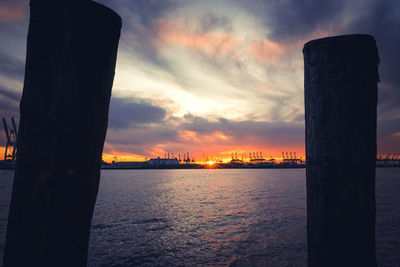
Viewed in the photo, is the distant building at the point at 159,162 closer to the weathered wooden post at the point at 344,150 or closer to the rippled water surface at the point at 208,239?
the rippled water surface at the point at 208,239

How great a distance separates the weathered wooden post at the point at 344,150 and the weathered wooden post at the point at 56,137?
66.3 inches

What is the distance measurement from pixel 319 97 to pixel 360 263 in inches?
52.7

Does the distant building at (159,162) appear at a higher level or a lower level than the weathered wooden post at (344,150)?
lower

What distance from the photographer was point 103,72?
60.4 inches

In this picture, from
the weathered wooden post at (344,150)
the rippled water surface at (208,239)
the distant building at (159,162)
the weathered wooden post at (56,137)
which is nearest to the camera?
the weathered wooden post at (56,137)

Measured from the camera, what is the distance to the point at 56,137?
4.54 ft

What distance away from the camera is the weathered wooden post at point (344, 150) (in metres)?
1.84

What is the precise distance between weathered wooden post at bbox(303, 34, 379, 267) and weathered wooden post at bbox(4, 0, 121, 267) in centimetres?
168

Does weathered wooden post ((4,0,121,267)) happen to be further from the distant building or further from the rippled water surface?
the distant building

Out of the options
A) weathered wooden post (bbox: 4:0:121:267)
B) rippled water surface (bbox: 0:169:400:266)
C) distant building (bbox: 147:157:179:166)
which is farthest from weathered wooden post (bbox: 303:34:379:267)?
distant building (bbox: 147:157:179:166)

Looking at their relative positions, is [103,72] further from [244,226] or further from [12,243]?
[244,226]

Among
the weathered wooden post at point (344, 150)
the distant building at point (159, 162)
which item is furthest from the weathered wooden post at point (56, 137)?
the distant building at point (159, 162)

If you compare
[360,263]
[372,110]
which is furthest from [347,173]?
[360,263]

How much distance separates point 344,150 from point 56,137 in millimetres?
1999
